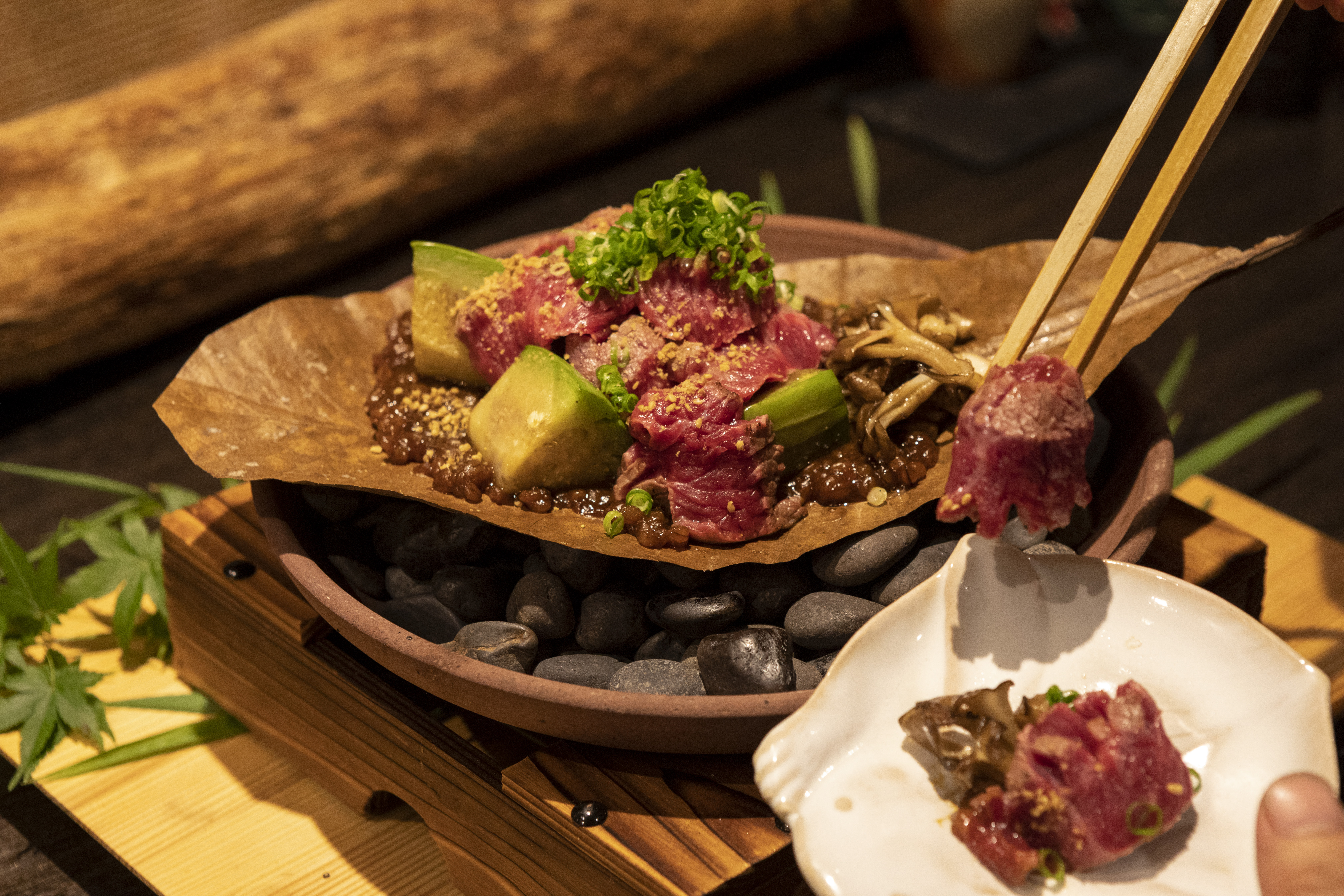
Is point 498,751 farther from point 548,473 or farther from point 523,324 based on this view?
point 523,324

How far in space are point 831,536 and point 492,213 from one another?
3621mm

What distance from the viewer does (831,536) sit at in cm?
213

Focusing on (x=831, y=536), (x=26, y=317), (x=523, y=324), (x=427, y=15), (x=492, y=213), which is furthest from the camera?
(x=492, y=213)

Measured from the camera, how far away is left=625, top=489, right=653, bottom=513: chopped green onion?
2.16 m

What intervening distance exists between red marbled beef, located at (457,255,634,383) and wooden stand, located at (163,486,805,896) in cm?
67

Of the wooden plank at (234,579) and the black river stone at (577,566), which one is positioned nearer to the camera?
the black river stone at (577,566)

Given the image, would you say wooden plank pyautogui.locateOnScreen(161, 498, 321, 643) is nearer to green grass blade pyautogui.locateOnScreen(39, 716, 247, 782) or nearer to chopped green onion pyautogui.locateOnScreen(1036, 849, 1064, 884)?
green grass blade pyautogui.locateOnScreen(39, 716, 247, 782)

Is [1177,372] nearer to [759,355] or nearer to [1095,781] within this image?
[759,355]

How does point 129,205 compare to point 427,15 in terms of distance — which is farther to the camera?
point 427,15

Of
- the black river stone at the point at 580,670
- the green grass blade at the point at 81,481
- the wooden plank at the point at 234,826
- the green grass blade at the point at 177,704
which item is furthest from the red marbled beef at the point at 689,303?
the green grass blade at the point at 81,481

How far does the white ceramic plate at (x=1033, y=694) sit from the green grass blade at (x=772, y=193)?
1.12 m

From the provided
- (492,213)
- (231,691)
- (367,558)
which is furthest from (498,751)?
(492,213)

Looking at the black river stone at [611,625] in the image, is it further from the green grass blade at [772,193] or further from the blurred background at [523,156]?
the blurred background at [523,156]

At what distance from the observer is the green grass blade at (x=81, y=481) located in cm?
307
